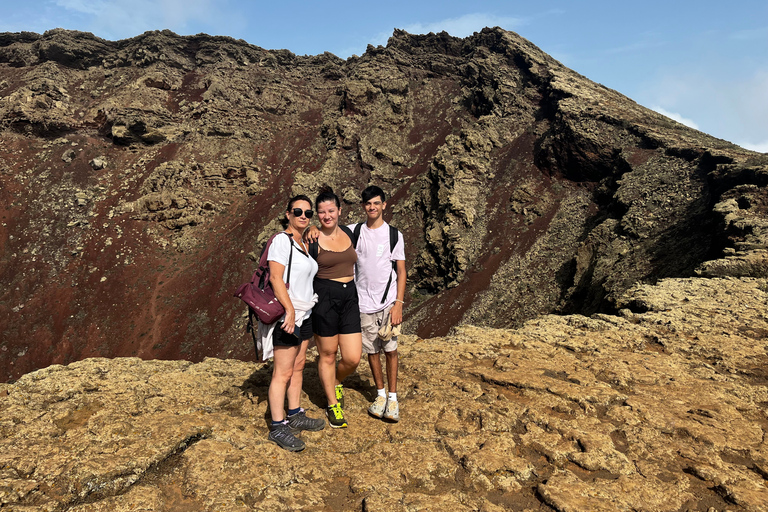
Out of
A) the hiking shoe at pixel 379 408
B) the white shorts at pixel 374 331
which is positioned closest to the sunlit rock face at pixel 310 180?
the white shorts at pixel 374 331

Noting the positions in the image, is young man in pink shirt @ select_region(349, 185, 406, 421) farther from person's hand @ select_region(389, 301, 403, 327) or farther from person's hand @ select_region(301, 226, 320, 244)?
person's hand @ select_region(301, 226, 320, 244)

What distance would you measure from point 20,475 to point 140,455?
0.83m

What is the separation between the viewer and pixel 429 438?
4195 millimetres

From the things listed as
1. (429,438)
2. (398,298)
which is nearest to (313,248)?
(398,298)

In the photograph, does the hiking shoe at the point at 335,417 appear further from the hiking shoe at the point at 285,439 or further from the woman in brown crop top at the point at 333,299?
the hiking shoe at the point at 285,439

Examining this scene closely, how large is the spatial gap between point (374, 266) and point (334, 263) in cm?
55

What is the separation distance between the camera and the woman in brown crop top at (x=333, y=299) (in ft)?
13.8

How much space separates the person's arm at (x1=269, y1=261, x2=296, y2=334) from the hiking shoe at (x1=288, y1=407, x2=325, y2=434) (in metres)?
1.16

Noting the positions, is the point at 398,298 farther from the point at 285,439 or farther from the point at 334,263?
the point at 285,439

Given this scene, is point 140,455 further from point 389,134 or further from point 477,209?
point 389,134

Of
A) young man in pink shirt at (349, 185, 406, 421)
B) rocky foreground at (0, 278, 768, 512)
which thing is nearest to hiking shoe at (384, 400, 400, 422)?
young man in pink shirt at (349, 185, 406, 421)

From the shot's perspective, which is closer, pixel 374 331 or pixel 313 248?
pixel 313 248

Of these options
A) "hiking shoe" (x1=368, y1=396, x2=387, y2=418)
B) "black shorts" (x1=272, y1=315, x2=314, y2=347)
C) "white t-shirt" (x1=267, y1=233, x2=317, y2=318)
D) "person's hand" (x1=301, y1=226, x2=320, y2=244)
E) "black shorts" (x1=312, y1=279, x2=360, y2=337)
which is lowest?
"hiking shoe" (x1=368, y1=396, x2=387, y2=418)

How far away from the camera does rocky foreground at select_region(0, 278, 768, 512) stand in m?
3.11
